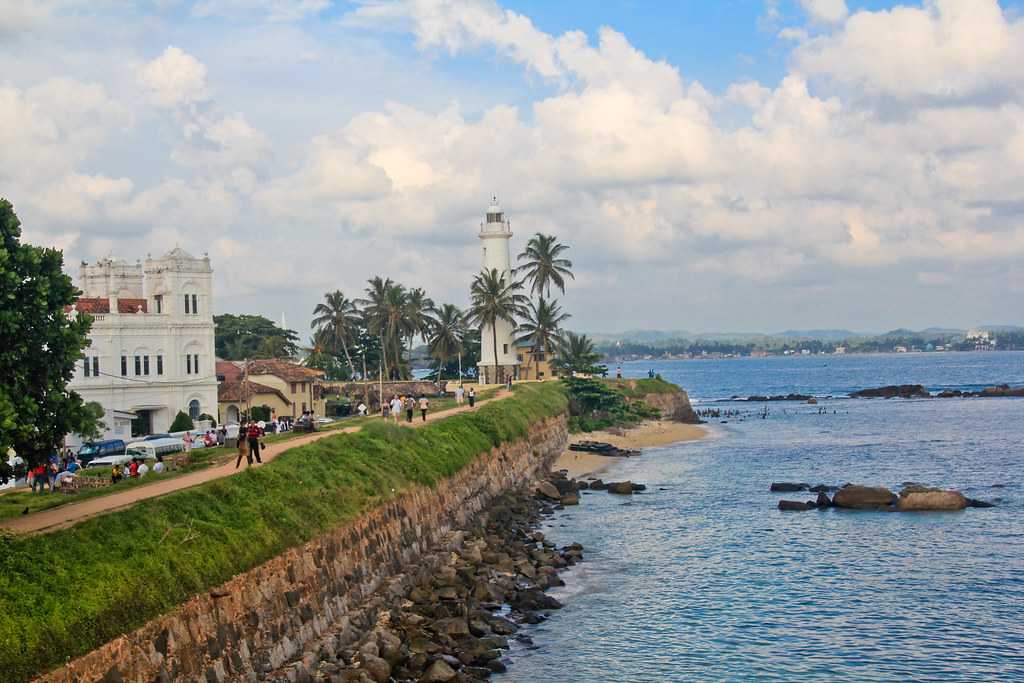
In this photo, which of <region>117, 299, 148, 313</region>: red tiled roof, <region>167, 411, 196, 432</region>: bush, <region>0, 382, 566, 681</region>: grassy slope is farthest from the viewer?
<region>117, 299, 148, 313</region>: red tiled roof

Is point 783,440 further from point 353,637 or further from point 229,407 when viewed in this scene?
point 353,637

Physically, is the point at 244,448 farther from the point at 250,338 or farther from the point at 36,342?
the point at 250,338

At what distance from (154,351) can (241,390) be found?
693cm

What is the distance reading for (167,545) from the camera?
22.2 m

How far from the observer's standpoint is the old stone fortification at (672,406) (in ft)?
330

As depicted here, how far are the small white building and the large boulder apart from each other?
39.7 meters

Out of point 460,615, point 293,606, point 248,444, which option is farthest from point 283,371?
point 293,606

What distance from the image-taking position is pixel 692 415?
104 m

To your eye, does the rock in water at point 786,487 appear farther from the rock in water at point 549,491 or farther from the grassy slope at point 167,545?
the grassy slope at point 167,545

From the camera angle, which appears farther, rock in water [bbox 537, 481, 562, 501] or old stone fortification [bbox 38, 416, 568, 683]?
rock in water [bbox 537, 481, 562, 501]

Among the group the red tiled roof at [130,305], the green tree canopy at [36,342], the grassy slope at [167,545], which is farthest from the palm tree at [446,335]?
the green tree canopy at [36,342]

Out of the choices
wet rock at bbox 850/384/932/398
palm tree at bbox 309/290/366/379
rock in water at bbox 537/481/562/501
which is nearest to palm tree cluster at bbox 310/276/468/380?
palm tree at bbox 309/290/366/379

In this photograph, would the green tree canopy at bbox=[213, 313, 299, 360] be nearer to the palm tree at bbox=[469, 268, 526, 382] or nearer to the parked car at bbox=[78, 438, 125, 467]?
the palm tree at bbox=[469, 268, 526, 382]

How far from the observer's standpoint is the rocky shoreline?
24.1 metres
